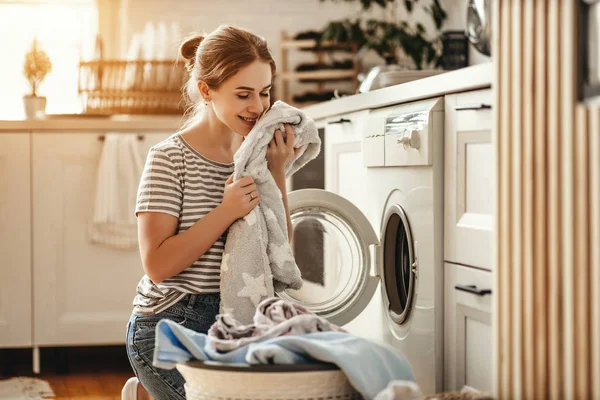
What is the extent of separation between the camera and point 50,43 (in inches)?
155

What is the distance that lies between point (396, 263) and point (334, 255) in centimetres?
27

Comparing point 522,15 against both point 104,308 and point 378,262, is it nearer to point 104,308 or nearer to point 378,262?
point 378,262

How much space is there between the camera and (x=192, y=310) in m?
1.70

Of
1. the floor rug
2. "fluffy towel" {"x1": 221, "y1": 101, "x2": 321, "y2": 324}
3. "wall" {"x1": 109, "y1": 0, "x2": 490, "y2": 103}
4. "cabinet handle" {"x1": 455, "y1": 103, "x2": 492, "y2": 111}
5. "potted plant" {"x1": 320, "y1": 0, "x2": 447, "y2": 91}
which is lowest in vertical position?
the floor rug

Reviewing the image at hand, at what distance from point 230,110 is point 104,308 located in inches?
63.8

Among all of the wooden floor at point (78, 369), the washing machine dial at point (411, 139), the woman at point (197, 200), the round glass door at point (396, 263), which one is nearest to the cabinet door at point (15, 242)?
the wooden floor at point (78, 369)

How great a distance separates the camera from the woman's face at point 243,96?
5.61 ft

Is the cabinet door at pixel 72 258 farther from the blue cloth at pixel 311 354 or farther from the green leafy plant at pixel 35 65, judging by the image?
the blue cloth at pixel 311 354

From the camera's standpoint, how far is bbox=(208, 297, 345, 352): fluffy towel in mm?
1305

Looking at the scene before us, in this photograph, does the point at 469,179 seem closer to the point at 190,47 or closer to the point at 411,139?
the point at 411,139

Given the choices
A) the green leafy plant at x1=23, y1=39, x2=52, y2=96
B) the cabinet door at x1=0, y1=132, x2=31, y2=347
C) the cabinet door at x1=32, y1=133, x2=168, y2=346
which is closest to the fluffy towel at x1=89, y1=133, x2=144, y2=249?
the cabinet door at x1=32, y1=133, x2=168, y2=346

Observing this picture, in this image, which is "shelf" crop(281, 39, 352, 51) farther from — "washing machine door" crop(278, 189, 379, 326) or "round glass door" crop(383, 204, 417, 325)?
"round glass door" crop(383, 204, 417, 325)

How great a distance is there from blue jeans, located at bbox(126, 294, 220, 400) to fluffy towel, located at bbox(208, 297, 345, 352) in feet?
1.02

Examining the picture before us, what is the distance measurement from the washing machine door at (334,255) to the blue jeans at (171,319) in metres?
0.27
